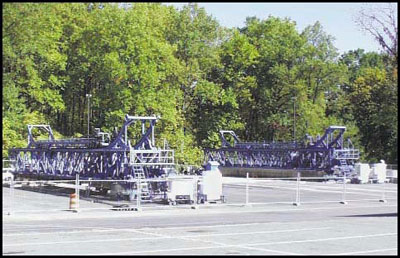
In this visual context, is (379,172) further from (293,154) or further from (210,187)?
(210,187)

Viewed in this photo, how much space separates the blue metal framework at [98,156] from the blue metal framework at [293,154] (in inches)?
645

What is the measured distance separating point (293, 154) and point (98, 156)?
76.4 ft

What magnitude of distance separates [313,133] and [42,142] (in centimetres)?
3034

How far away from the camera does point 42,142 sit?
37.6 metres

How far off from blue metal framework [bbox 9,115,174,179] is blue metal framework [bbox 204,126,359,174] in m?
16.4

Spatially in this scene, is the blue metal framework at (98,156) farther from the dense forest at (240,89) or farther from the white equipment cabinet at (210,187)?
the white equipment cabinet at (210,187)

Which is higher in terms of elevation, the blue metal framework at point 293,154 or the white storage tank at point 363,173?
the blue metal framework at point 293,154

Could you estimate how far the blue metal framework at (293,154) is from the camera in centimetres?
4884

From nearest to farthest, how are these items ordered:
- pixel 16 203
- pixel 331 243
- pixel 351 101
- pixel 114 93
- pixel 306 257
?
pixel 306 257, pixel 331 243, pixel 114 93, pixel 16 203, pixel 351 101

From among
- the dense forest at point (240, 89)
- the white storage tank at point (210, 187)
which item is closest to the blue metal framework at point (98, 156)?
the dense forest at point (240, 89)

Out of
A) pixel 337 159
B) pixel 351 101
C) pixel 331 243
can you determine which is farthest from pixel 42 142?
pixel 351 101

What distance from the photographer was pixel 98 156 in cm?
3319

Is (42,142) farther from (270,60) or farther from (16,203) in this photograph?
(270,60)

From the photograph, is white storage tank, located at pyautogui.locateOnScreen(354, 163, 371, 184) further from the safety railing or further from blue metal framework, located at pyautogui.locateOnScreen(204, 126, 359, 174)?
the safety railing
